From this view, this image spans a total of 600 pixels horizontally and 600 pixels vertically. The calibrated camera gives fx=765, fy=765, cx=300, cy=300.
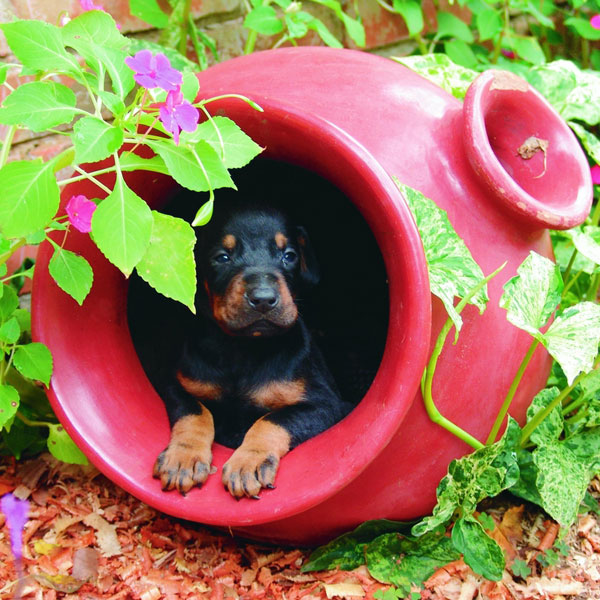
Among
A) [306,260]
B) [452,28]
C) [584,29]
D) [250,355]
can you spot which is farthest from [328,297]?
[584,29]

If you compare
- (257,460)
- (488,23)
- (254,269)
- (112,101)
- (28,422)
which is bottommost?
(28,422)

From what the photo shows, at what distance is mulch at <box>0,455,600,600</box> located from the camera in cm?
198

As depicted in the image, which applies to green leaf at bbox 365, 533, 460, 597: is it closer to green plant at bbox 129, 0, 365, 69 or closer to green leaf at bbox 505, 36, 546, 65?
green plant at bbox 129, 0, 365, 69

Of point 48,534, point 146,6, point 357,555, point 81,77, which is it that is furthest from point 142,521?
point 146,6

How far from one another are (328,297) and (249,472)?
1.20 meters

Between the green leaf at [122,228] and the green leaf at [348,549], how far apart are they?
974mm

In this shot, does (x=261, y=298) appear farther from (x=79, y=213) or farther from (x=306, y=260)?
(x=79, y=213)

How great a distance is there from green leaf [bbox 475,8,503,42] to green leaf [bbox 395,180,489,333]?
168 centimetres

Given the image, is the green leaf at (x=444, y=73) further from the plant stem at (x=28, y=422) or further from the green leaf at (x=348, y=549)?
the plant stem at (x=28, y=422)

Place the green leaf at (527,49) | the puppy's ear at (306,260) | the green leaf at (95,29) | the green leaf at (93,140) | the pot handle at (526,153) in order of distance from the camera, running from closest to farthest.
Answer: the green leaf at (93,140)
the green leaf at (95,29)
the pot handle at (526,153)
the puppy's ear at (306,260)
the green leaf at (527,49)

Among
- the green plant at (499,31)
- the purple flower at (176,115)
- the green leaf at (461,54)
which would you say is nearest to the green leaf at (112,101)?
the purple flower at (176,115)

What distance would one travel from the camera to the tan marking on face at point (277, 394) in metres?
2.37

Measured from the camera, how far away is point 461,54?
10.9ft

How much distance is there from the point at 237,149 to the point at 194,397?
3.29 ft
